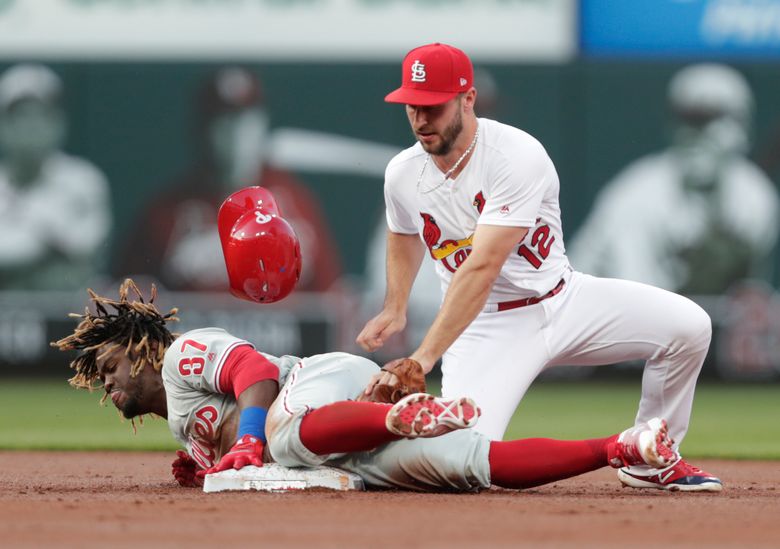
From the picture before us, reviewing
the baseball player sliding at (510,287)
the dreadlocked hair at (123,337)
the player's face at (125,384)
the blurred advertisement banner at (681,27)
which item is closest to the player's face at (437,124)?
the baseball player sliding at (510,287)

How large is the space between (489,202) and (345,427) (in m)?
0.96

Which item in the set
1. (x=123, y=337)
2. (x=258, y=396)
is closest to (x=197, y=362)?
(x=258, y=396)

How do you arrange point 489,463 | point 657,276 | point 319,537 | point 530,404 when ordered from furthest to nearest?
point 657,276, point 530,404, point 489,463, point 319,537

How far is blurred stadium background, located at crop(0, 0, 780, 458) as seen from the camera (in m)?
11.8

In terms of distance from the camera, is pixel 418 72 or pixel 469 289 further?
pixel 418 72

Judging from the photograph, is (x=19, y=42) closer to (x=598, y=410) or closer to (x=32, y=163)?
(x=32, y=163)

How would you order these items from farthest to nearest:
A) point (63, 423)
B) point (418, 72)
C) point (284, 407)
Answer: point (63, 423) → point (418, 72) → point (284, 407)

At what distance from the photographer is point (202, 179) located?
11.9 meters

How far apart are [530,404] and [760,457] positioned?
339cm

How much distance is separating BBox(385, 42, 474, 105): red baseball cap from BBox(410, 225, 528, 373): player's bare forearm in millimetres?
485

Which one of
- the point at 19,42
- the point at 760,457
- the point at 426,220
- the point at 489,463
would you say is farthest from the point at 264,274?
the point at 19,42

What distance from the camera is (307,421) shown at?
15.2ft

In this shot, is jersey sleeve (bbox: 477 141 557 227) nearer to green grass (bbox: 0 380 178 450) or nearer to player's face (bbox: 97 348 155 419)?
player's face (bbox: 97 348 155 419)

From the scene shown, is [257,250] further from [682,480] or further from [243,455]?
[682,480]
